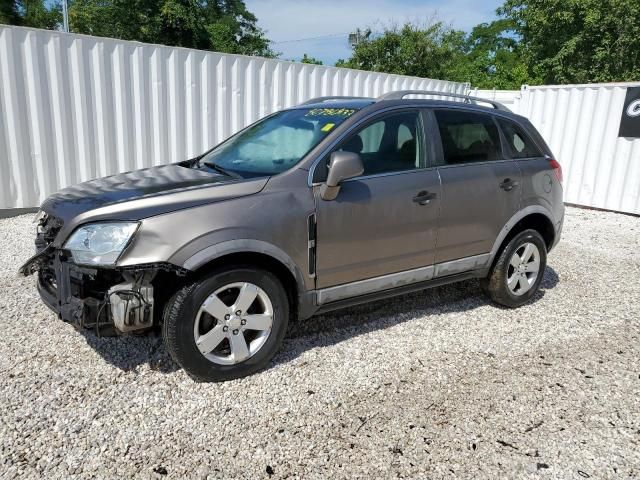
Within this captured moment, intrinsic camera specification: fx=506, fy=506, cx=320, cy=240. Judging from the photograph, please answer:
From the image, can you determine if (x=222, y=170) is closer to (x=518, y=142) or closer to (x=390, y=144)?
(x=390, y=144)

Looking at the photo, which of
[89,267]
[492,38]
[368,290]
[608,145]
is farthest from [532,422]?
[492,38]

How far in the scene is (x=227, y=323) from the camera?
3158mm

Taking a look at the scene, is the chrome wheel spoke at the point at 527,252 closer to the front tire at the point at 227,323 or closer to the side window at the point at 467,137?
the side window at the point at 467,137

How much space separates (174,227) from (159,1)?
29.1m

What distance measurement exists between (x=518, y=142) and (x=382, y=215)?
6.12 feet

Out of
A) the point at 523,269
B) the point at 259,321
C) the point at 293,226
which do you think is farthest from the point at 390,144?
the point at 523,269

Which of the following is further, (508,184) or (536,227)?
(536,227)

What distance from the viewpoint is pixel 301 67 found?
923cm

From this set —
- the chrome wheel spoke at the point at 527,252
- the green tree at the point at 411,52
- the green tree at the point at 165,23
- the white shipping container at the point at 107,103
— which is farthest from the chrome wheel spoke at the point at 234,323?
the green tree at the point at 165,23

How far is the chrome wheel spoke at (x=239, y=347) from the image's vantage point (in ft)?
10.5

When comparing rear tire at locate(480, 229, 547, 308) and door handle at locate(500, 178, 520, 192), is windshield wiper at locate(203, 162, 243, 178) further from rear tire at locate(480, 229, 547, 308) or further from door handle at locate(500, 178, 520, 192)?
rear tire at locate(480, 229, 547, 308)

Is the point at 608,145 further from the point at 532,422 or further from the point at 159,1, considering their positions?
the point at 159,1

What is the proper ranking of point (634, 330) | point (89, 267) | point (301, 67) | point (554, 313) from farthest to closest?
1. point (301, 67)
2. point (554, 313)
3. point (634, 330)
4. point (89, 267)

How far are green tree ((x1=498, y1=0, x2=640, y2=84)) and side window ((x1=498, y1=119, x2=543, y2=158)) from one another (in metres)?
20.0
